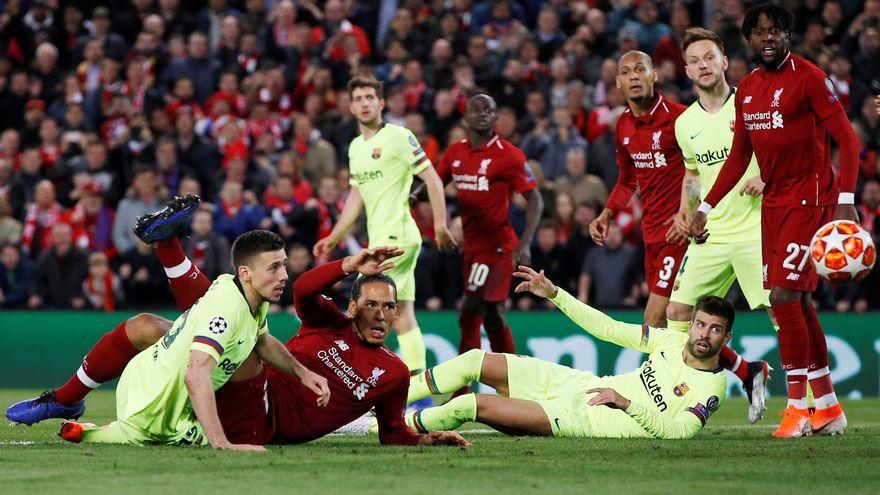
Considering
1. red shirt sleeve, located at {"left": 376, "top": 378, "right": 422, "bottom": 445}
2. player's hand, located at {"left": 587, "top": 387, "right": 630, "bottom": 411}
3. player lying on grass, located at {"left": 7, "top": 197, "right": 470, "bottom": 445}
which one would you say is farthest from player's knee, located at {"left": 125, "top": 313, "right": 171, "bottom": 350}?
player's hand, located at {"left": 587, "top": 387, "right": 630, "bottom": 411}

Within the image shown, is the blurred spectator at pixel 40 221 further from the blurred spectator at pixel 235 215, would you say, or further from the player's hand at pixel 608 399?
the player's hand at pixel 608 399

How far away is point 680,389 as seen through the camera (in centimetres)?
852

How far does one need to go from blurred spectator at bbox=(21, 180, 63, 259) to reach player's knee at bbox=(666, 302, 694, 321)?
30.1 ft

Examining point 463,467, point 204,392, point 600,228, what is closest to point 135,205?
point 600,228

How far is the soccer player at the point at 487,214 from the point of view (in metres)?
12.0

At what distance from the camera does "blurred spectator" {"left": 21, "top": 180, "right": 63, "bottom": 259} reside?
54.4ft

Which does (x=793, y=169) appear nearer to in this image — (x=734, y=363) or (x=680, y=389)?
(x=734, y=363)

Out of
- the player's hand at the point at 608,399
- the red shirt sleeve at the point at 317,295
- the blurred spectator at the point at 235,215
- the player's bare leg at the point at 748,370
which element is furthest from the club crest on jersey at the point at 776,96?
the blurred spectator at the point at 235,215

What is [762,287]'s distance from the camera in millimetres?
9680

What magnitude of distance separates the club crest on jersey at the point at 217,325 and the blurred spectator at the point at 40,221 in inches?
397

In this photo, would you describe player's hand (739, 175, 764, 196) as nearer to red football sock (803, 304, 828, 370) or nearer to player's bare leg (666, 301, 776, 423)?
red football sock (803, 304, 828, 370)

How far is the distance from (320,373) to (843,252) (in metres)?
3.13

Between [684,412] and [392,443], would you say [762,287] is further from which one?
[392,443]

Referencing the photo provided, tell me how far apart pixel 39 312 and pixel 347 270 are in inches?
353
